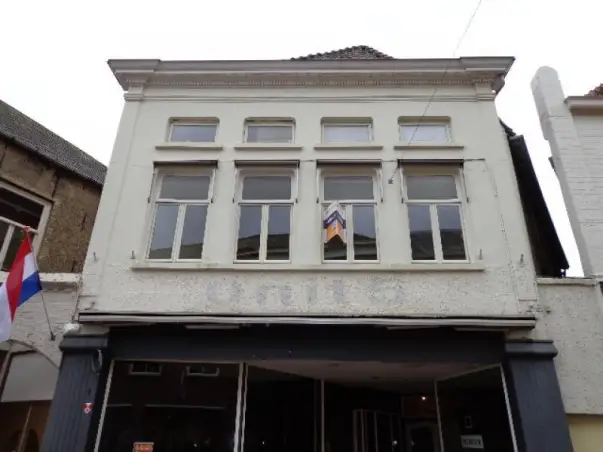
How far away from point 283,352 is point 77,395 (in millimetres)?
3317

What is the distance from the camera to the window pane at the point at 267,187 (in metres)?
8.94

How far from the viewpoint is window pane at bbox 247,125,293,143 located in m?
Answer: 9.62

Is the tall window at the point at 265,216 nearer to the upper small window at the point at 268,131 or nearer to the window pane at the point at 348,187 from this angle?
the window pane at the point at 348,187

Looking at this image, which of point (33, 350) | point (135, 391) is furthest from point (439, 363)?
point (33, 350)

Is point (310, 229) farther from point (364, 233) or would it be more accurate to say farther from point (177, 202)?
point (177, 202)

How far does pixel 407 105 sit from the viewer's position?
9.72m

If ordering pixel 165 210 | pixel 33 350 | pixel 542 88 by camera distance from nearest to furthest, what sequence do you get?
pixel 33 350 → pixel 165 210 → pixel 542 88

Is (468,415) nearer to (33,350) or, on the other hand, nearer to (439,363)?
(439,363)

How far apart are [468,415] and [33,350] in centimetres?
792

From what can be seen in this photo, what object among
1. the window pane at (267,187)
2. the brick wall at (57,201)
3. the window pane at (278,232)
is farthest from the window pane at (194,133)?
the brick wall at (57,201)

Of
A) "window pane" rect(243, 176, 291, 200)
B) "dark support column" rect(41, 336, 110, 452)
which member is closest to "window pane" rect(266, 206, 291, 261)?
"window pane" rect(243, 176, 291, 200)

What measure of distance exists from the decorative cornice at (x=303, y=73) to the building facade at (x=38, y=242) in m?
2.53

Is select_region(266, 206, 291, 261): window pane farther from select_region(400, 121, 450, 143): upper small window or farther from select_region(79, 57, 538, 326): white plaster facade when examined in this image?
select_region(400, 121, 450, 143): upper small window

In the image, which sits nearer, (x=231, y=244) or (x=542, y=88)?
(x=231, y=244)
